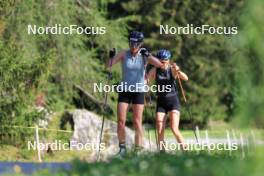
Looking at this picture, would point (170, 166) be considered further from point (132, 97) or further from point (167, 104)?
point (167, 104)

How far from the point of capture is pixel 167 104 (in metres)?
16.6

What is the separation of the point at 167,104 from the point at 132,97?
121 centimetres

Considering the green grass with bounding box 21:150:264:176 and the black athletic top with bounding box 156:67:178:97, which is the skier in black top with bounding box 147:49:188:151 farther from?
the green grass with bounding box 21:150:264:176

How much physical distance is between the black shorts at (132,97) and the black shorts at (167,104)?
1000 millimetres

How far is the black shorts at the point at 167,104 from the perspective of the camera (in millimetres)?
16531

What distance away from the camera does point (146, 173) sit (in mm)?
8781

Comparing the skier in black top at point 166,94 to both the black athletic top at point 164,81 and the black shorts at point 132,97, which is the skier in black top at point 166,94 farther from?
the black shorts at point 132,97

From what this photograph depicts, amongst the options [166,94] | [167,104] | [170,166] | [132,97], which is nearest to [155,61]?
[166,94]

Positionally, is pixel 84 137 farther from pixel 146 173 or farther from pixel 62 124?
pixel 146 173

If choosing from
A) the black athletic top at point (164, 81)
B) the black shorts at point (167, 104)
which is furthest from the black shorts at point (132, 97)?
the black shorts at point (167, 104)

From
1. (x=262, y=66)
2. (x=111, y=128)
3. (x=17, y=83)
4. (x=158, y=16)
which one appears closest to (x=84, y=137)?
(x=111, y=128)

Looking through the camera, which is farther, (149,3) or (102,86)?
(149,3)

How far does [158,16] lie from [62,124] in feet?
88.9

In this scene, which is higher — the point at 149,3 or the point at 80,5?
the point at 149,3
